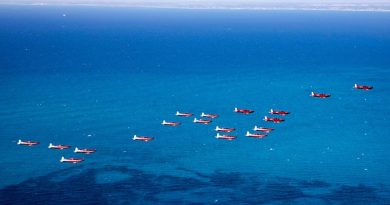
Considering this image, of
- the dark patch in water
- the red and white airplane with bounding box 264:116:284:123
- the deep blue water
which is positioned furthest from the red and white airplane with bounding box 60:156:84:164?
the red and white airplane with bounding box 264:116:284:123

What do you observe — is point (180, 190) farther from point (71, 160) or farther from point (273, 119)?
point (273, 119)

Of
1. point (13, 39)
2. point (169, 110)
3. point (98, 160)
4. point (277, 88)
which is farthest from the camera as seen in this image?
point (13, 39)

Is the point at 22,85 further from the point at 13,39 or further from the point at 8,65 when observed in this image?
the point at 13,39

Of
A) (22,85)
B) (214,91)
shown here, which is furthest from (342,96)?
(22,85)

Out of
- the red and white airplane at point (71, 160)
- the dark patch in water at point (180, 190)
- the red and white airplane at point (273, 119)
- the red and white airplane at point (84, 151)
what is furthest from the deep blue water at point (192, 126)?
the red and white airplane at point (273, 119)

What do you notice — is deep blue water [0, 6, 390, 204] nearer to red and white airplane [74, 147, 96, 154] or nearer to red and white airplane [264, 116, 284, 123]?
red and white airplane [74, 147, 96, 154]

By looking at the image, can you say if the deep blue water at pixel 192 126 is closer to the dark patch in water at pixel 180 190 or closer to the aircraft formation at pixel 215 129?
the dark patch in water at pixel 180 190
